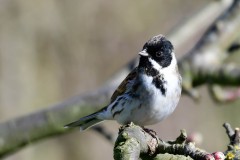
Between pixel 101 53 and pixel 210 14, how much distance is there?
4131 mm

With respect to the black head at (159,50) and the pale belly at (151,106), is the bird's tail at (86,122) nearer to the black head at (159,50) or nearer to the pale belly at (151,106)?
the pale belly at (151,106)

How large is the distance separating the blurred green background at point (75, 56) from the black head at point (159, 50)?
455cm

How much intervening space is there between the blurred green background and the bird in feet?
14.2

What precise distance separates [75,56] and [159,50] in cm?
610

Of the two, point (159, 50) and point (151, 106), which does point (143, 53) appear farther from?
point (151, 106)

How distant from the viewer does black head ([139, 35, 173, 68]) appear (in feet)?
16.7

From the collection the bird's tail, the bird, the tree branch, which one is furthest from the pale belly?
the tree branch

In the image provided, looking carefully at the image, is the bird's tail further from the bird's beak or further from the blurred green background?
the blurred green background

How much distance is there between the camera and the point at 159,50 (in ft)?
17.1

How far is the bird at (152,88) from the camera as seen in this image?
17.2ft

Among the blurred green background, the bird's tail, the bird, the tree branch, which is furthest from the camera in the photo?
the blurred green background

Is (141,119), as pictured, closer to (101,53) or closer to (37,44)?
(37,44)

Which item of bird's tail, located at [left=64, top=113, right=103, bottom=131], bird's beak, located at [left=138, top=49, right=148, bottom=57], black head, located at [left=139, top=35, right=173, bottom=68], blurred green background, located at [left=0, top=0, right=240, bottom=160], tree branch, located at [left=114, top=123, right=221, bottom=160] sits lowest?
tree branch, located at [left=114, top=123, right=221, bottom=160]

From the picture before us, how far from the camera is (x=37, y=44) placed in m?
10.4
